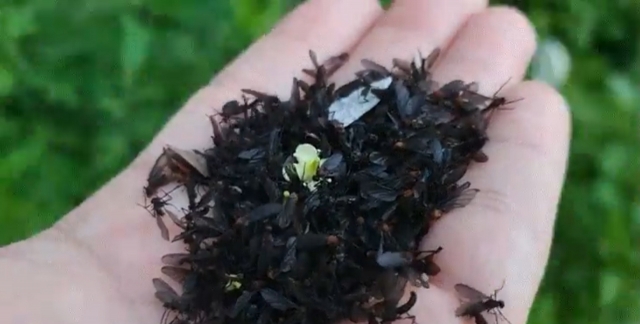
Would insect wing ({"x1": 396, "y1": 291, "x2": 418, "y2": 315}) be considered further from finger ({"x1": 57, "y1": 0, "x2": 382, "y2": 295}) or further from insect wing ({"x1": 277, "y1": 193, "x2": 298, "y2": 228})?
finger ({"x1": 57, "y1": 0, "x2": 382, "y2": 295})

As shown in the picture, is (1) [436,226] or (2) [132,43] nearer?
(1) [436,226]

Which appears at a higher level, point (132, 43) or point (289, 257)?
point (132, 43)

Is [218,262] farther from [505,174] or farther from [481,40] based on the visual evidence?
[481,40]

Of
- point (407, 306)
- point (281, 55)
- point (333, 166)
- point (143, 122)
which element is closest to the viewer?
point (407, 306)

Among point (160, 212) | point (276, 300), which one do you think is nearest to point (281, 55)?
point (160, 212)

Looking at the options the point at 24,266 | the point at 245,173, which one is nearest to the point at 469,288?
the point at 245,173

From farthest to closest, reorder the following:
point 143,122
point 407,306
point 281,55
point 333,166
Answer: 1. point 143,122
2. point 281,55
3. point 333,166
4. point 407,306

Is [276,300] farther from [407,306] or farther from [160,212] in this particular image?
[160,212]

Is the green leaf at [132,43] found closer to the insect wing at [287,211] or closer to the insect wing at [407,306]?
the insect wing at [287,211]
